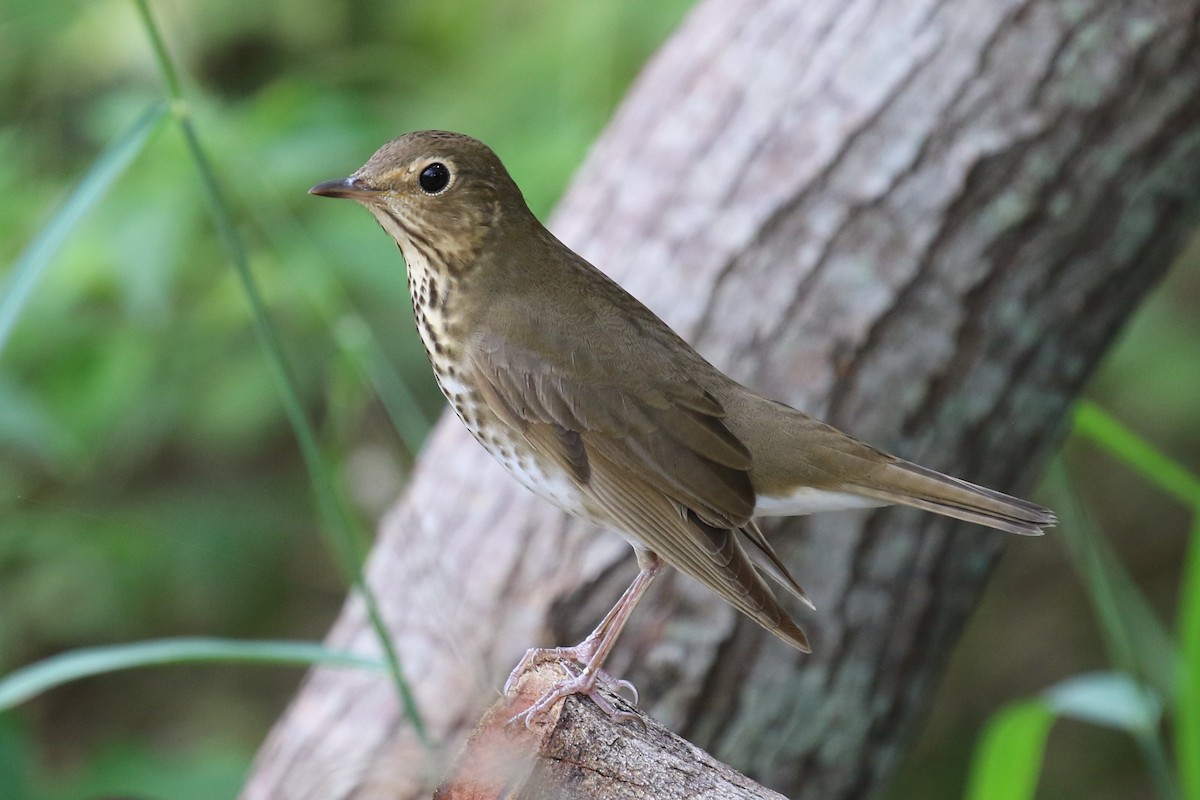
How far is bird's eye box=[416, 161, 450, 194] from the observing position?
5.69 feet

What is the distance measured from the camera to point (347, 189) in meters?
1.67

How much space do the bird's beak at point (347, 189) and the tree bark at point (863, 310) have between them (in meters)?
0.87

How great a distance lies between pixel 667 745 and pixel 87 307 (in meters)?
2.02

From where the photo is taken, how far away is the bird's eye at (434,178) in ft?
5.69

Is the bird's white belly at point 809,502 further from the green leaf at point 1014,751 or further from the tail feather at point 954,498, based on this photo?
the green leaf at point 1014,751

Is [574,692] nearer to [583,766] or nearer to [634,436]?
[583,766]

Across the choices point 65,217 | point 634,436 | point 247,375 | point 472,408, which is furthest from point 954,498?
point 247,375

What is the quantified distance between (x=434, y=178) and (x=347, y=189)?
131mm

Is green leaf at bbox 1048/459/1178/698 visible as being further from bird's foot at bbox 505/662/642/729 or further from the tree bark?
bird's foot at bbox 505/662/642/729

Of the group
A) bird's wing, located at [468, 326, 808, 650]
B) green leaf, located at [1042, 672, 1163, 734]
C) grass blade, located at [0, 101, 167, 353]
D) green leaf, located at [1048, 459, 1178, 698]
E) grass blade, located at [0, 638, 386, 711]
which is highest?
green leaf, located at [1048, 459, 1178, 698]

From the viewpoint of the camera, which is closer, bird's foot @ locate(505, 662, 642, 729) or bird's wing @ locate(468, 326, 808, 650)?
bird's foot @ locate(505, 662, 642, 729)

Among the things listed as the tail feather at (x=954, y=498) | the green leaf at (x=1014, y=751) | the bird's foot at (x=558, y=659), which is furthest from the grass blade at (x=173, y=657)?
the green leaf at (x=1014, y=751)

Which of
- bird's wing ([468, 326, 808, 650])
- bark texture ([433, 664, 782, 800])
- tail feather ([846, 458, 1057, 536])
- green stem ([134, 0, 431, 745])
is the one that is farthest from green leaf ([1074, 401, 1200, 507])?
green stem ([134, 0, 431, 745])

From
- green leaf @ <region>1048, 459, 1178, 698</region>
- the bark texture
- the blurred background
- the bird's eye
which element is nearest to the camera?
the bark texture
